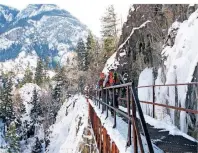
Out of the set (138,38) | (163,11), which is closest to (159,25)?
(163,11)

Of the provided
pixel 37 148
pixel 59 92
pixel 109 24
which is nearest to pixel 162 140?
pixel 109 24

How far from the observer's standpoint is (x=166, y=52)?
1205 cm

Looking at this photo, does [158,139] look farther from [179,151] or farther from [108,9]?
[108,9]

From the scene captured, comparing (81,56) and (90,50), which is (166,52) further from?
(81,56)

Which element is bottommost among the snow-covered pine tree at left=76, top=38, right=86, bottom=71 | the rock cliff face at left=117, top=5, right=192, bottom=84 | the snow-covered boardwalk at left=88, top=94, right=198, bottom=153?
the snow-covered boardwalk at left=88, top=94, right=198, bottom=153

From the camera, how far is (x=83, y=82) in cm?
6575

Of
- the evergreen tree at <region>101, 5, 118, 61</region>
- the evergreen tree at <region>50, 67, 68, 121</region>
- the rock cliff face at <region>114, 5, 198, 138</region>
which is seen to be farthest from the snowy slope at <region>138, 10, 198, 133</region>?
the evergreen tree at <region>50, 67, 68, 121</region>

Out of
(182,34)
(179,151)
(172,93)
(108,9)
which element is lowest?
(179,151)

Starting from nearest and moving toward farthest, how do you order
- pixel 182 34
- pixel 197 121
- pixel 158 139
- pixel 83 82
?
pixel 158 139, pixel 197 121, pixel 182 34, pixel 83 82

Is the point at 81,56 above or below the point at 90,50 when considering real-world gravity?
below

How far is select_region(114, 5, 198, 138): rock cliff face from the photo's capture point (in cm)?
811

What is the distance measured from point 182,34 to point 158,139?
5.54m

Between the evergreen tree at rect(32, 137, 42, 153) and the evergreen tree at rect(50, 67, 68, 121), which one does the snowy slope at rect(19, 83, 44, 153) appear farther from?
the evergreen tree at rect(32, 137, 42, 153)

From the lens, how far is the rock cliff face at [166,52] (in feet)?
26.6
